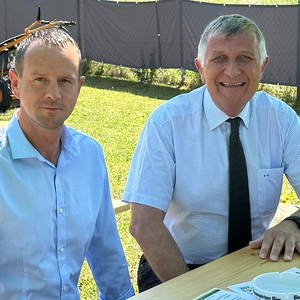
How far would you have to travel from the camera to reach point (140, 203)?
9.05ft

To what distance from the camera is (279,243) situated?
8.09 feet

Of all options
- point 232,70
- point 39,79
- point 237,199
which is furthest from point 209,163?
point 39,79

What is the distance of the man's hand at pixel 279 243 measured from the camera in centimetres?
242

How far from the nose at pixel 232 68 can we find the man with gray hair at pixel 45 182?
65 cm

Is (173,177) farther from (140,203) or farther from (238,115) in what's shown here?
(238,115)

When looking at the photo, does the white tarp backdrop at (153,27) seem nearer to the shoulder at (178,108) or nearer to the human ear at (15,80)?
the shoulder at (178,108)

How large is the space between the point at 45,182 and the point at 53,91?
0.34m

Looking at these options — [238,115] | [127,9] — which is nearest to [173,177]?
[238,115]

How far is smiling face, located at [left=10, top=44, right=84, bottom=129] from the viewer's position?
2.43m

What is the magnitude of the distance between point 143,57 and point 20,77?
12.1 meters

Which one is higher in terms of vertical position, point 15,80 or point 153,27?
point 153,27

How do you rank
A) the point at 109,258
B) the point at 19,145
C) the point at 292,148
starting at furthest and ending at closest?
the point at 292,148 → the point at 109,258 → the point at 19,145

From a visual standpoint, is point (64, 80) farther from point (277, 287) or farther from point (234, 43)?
point (277, 287)

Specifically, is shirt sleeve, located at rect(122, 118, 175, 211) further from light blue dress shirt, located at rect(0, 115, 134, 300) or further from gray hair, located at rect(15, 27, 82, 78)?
gray hair, located at rect(15, 27, 82, 78)
